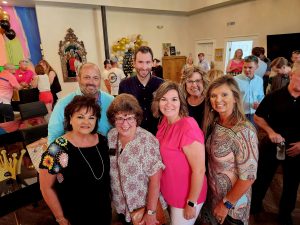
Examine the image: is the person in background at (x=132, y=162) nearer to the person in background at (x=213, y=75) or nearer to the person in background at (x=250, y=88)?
the person in background at (x=213, y=75)

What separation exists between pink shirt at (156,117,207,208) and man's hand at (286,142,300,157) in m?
0.97

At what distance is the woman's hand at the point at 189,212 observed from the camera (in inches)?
50.8

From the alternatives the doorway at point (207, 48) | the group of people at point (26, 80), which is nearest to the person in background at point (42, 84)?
the group of people at point (26, 80)

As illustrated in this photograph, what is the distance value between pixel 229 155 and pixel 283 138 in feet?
2.99

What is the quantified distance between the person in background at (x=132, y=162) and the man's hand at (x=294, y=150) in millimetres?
1258

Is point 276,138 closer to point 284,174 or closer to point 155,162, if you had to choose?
point 284,174

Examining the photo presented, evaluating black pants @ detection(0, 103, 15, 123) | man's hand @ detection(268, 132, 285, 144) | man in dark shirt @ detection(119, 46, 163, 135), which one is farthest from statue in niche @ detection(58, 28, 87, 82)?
man's hand @ detection(268, 132, 285, 144)

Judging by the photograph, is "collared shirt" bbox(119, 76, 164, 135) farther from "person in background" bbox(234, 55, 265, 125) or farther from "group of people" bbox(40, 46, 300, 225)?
"person in background" bbox(234, 55, 265, 125)

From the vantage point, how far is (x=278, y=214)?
2203 mm

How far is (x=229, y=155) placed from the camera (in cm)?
125

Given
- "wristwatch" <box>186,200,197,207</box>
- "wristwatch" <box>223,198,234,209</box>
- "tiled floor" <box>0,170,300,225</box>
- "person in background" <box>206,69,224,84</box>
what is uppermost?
"person in background" <box>206,69,224,84</box>

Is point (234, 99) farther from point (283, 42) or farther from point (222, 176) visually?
point (283, 42)

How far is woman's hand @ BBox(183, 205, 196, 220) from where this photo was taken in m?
1.29

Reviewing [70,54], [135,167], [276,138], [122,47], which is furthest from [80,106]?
[122,47]
